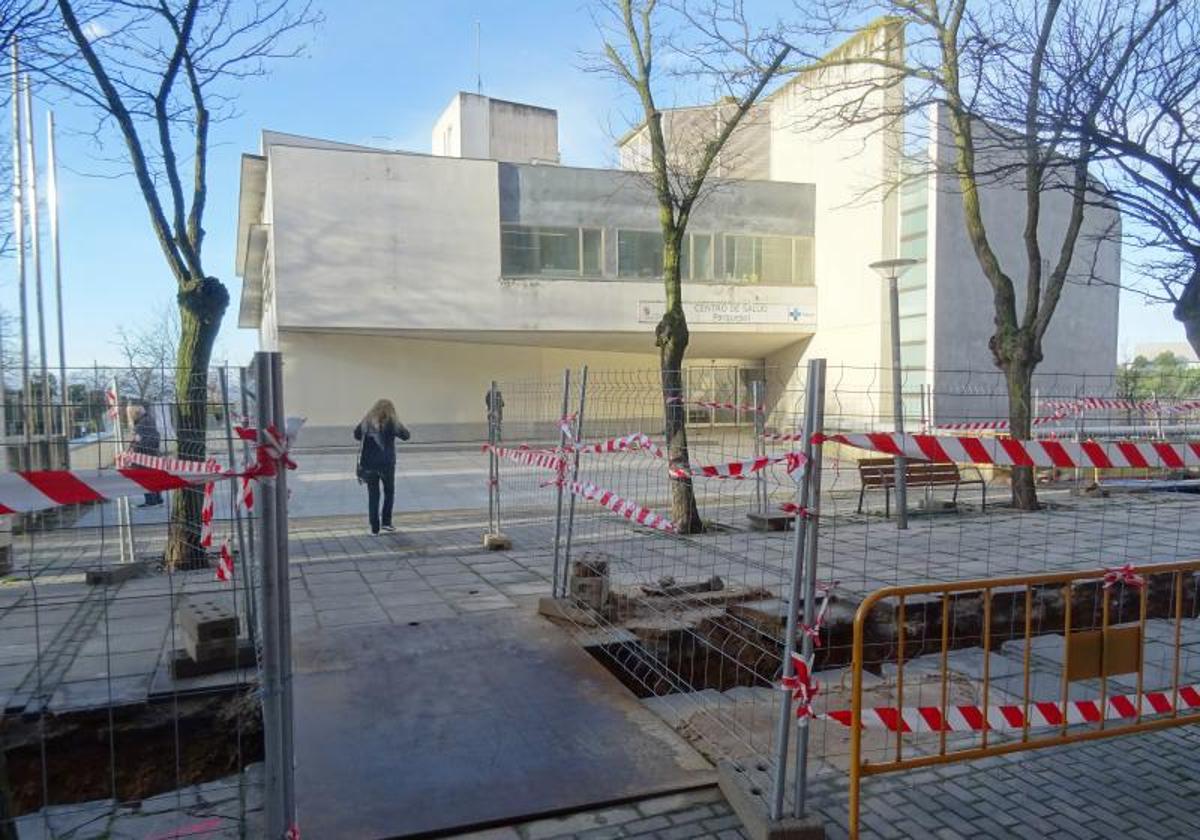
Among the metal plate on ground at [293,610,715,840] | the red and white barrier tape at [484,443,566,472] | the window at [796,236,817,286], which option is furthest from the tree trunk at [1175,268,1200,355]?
the window at [796,236,817,286]

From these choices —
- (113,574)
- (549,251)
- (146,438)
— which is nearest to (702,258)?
(549,251)

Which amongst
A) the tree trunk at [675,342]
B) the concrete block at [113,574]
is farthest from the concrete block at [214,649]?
the tree trunk at [675,342]

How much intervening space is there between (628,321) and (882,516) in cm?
1636

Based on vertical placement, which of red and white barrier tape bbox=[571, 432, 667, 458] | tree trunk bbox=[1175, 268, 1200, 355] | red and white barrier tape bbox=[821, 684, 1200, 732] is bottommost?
red and white barrier tape bbox=[821, 684, 1200, 732]

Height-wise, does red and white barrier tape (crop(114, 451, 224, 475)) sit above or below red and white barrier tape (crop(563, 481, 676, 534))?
above

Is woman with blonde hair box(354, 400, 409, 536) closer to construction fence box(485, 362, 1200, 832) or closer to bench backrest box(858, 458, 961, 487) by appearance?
construction fence box(485, 362, 1200, 832)

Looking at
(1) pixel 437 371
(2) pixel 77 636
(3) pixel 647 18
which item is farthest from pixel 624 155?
(1) pixel 437 371

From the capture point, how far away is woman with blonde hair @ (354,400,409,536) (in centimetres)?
984

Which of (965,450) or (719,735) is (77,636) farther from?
(965,450)

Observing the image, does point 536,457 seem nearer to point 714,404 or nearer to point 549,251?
point 714,404

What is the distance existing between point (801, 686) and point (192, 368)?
681 centimetres

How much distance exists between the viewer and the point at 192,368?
7.71 m

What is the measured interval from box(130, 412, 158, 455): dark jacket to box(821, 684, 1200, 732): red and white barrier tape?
18.5 feet

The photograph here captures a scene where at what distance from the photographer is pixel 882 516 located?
11188mm
